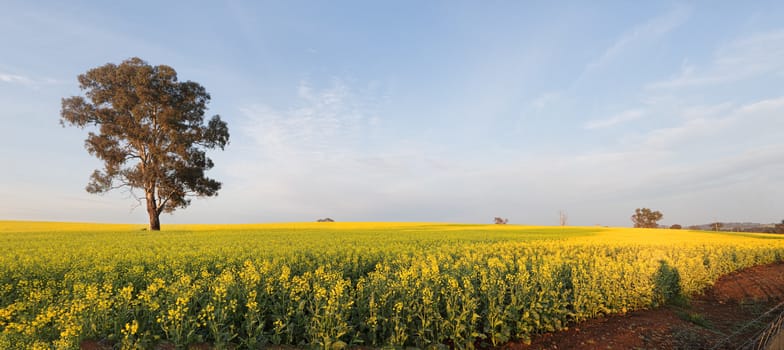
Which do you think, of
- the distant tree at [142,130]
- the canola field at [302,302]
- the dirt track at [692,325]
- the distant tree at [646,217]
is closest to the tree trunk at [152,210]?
the distant tree at [142,130]

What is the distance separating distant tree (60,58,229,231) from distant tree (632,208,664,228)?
10582 cm

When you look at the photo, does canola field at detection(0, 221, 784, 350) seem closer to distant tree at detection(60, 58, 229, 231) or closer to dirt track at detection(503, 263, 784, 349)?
dirt track at detection(503, 263, 784, 349)

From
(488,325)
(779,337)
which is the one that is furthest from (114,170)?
(779,337)

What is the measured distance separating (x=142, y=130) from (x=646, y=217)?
114 meters

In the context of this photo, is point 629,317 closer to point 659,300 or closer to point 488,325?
point 659,300

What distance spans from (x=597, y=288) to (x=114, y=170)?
41.4 metres

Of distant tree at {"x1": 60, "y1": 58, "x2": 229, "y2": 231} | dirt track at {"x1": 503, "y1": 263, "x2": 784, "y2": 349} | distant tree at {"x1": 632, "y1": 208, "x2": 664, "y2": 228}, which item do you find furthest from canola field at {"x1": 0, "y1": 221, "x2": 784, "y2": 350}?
distant tree at {"x1": 632, "y1": 208, "x2": 664, "y2": 228}

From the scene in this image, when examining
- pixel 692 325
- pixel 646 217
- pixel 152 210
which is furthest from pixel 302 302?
pixel 646 217

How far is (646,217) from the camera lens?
102m

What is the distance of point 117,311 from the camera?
6105 millimetres

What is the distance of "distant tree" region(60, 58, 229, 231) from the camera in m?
35.7

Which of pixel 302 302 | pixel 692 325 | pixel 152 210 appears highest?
pixel 152 210

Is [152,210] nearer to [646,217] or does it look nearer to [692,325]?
[692,325]

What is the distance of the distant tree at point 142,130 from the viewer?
35.7m
